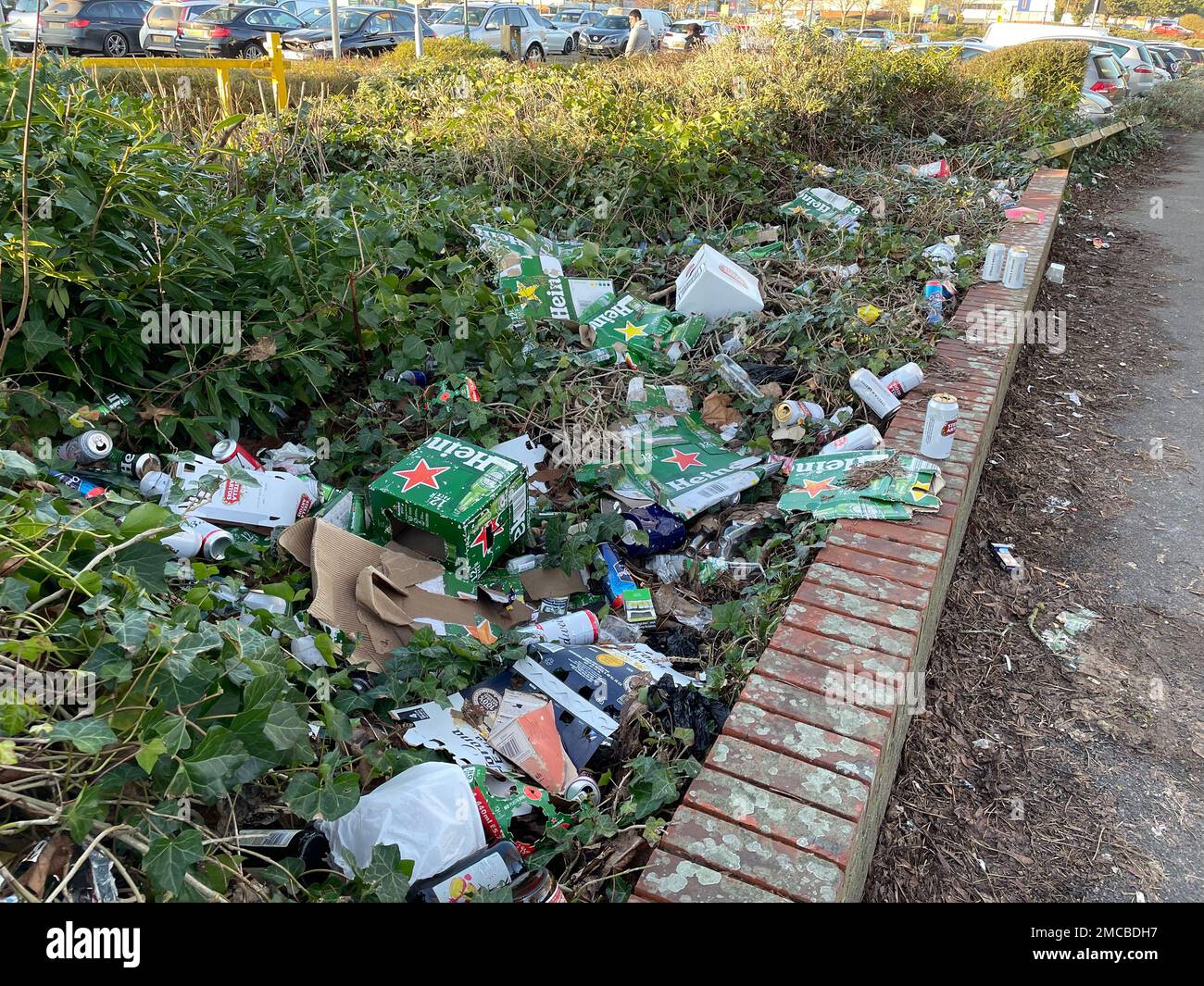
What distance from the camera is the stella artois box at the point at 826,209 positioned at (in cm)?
543

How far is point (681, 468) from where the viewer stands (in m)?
3.26

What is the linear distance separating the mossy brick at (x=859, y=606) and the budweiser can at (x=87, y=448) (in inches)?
80.6

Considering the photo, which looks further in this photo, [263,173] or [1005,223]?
[1005,223]

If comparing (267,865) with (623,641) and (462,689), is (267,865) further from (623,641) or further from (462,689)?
(623,641)

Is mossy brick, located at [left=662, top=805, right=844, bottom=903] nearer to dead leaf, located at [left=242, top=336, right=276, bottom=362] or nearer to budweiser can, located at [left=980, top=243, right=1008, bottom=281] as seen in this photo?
dead leaf, located at [left=242, top=336, right=276, bottom=362]

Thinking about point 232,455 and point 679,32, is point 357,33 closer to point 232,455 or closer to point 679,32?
point 679,32

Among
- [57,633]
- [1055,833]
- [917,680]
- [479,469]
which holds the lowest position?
[1055,833]

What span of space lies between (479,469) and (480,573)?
327mm

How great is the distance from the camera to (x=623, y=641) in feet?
8.68

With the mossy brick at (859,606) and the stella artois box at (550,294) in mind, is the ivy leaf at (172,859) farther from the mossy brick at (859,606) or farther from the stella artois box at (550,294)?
the stella artois box at (550,294)

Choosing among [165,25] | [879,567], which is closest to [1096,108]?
[879,567]

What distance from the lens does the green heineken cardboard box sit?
259 cm

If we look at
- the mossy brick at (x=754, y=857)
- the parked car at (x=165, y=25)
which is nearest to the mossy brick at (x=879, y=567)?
the mossy brick at (x=754, y=857)

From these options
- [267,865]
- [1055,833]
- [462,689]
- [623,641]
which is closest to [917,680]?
[1055,833]
